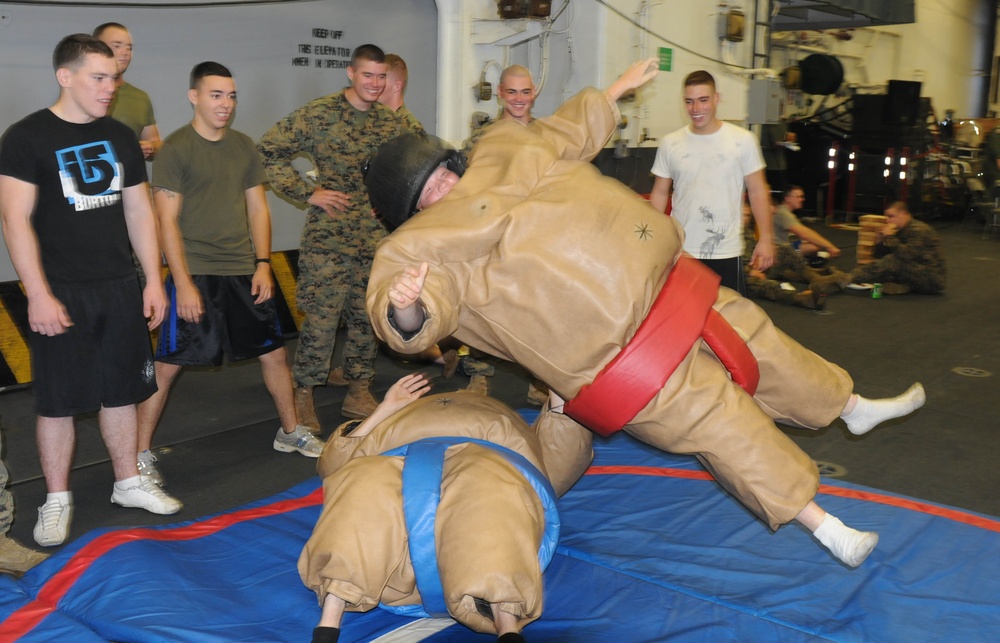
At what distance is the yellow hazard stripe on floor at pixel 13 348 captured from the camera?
5.44m

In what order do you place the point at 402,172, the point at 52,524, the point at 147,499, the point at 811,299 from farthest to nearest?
the point at 811,299
the point at 147,499
the point at 52,524
the point at 402,172

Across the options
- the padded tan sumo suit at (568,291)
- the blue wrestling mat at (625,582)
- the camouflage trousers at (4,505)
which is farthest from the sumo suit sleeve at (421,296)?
the camouflage trousers at (4,505)

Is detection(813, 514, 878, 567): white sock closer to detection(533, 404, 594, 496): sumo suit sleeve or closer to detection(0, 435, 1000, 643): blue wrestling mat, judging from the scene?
detection(0, 435, 1000, 643): blue wrestling mat

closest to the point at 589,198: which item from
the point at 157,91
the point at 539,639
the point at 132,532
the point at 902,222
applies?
the point at 539,639

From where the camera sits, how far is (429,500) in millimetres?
2527

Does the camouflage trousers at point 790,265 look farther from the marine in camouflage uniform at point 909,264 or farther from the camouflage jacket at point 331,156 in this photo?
the camouflage jacket at point 331,156

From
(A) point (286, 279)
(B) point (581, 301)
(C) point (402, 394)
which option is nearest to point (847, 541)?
(B) point (581, 301)

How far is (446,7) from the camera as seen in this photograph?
23.2 ft

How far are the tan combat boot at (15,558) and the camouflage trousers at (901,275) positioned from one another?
7335 millimetres

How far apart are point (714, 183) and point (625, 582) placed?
7.57 feet

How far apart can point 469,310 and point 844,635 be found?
1.43 m

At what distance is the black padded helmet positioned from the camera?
105 inches

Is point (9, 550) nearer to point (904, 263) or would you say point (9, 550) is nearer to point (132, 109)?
point (132, 109)

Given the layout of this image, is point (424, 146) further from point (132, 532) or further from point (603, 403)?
point (132, 532)
